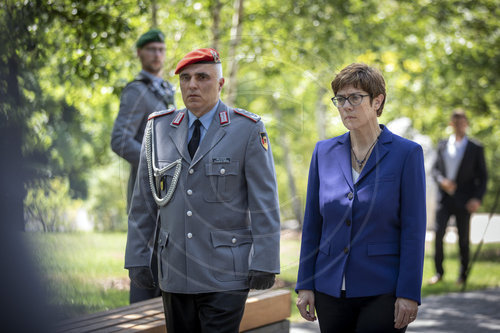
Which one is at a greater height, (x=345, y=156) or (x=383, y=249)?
(x=345, y=156)

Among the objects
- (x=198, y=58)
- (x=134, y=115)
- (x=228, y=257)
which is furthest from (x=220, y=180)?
(x=134, y=115)

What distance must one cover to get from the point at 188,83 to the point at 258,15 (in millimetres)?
7981

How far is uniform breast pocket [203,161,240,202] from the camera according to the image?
9.35ft

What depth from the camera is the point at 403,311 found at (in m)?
2.64

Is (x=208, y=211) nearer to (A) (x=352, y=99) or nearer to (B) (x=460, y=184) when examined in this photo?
(A) (x=352, y=99)

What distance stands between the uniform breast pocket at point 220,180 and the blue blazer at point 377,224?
449 millimetres

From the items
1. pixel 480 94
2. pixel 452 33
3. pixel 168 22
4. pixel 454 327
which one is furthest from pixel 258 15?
pixel 454 327

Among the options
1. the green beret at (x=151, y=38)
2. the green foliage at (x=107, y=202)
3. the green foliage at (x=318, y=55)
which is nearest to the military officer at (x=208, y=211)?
the green beret at (x=151, y=38)

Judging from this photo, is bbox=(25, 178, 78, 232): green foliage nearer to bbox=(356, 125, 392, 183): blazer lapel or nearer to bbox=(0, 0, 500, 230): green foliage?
bbox=(0, 0, 500, 230): green foliage

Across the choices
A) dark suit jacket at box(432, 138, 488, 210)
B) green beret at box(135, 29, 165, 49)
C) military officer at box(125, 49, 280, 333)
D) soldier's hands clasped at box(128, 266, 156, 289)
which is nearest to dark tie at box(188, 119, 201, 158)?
military officer at box(125, 49, 280, 333)

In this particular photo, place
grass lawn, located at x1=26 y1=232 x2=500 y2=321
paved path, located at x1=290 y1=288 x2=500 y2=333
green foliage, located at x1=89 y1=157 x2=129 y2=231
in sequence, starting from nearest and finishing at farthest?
grass lawn, located at x1=26 y1=232 x2=500 y2=321, paved path, located at x1=290 y1=288 x2=500 y2=333, green foliage, located at x1=89 y1=157 x2=129 y2=231

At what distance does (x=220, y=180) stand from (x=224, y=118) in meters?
0.31

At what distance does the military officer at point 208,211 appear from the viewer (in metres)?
2.83

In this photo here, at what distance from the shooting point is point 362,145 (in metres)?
2.87
